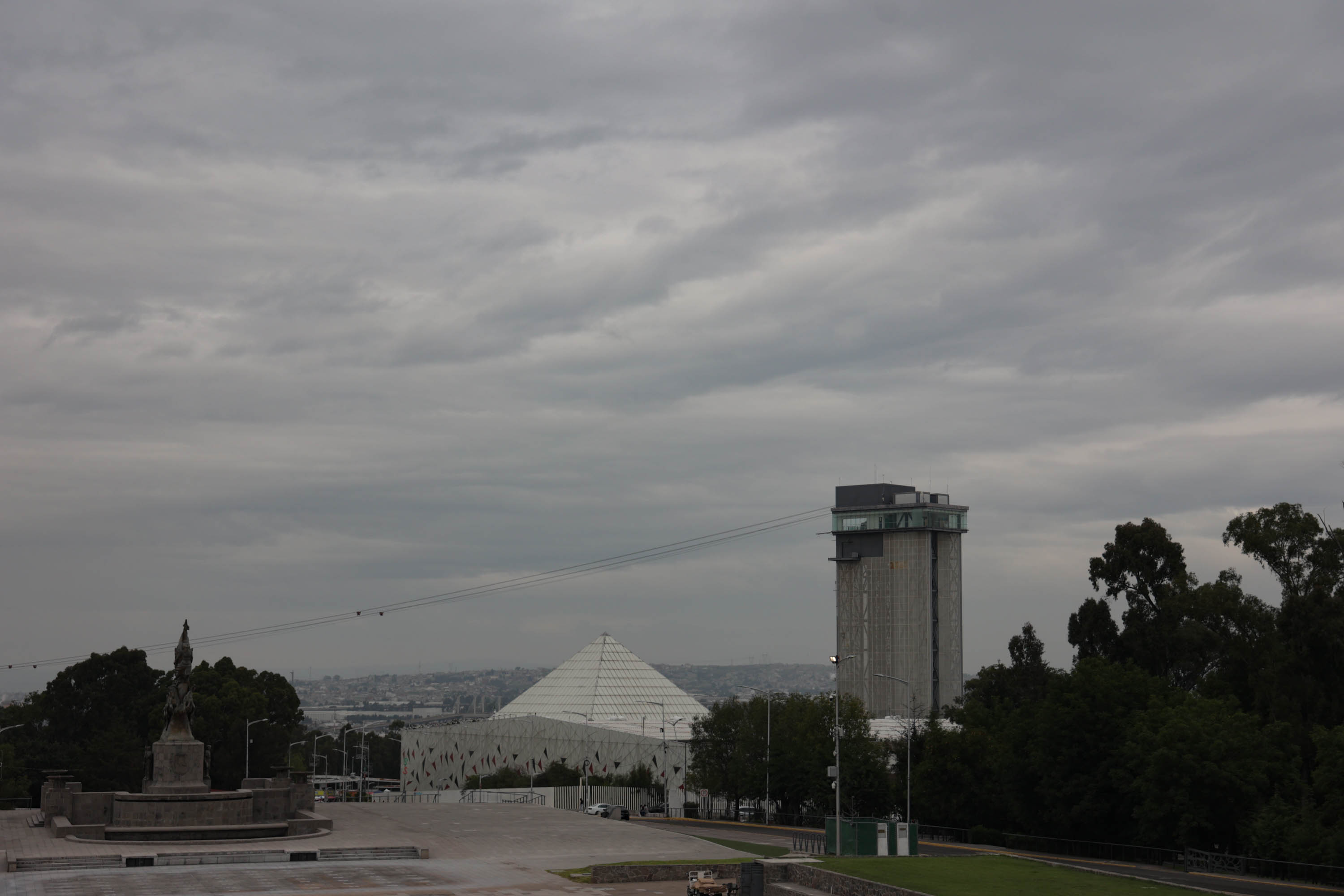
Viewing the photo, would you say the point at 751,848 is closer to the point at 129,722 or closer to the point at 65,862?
the point at 65,862

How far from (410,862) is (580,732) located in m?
79.7

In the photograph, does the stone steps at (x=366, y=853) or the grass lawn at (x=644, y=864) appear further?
the stone steps at (x=366, y=853)

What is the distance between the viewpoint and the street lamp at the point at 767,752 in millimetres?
76438

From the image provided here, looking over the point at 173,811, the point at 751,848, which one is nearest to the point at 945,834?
the point at 751,848

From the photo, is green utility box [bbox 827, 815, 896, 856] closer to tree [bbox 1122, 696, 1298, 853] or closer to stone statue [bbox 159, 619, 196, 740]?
tree [bbox 1122, 696, 1298, 853]

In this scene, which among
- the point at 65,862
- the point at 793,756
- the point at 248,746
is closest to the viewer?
the point at 65,862

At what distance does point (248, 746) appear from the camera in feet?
308

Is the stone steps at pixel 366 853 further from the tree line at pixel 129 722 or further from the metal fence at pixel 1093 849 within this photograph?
the tree line at pixel 129 722

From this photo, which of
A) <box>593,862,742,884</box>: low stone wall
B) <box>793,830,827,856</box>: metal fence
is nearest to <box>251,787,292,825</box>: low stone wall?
<box>593,862,742,884</box>: low stone wall

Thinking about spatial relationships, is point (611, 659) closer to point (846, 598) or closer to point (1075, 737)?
point (846, 598)

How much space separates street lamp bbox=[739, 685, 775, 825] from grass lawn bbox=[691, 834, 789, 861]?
16.1 metres

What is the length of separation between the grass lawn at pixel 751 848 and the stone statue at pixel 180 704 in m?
21.7

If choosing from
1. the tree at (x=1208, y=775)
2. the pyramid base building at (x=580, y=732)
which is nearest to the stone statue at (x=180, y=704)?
the tree at (x=1208, y=775)

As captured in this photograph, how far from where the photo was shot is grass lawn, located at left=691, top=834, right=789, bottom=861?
4884 cm
